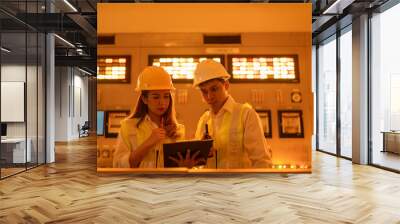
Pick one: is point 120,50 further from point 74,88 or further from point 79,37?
point 74,88

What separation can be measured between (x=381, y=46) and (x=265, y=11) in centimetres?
718

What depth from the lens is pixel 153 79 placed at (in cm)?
363

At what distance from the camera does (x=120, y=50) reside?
3574mm

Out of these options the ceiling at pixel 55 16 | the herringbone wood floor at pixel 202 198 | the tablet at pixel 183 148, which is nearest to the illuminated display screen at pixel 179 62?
the tablet at pixel 183 148

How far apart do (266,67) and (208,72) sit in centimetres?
52

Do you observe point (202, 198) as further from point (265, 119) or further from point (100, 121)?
point (100, 121)

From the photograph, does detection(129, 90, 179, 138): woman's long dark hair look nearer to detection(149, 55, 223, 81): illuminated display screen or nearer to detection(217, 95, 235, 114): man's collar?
detection(149, 55, 223, 81): illuminated display screen

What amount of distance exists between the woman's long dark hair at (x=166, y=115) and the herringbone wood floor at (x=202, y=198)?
1622mm

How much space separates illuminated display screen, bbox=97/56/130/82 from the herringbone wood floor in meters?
2.09

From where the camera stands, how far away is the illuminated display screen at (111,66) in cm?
357

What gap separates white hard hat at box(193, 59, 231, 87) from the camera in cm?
362

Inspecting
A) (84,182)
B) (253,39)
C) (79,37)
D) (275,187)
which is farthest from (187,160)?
(79,37)

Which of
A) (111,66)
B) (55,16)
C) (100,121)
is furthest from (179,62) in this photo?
(55,16)

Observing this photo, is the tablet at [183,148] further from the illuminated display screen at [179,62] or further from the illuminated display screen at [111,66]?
the illuminated display screen at [111,66]
